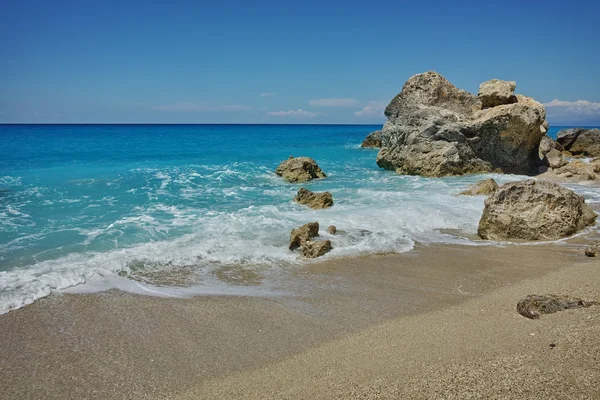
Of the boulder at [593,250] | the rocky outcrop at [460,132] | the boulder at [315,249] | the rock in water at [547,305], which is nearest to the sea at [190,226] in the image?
the boulder at [315,249]

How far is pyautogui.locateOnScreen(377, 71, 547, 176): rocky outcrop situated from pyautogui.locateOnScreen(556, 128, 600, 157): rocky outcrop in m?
10.6

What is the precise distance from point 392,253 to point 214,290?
350 cm

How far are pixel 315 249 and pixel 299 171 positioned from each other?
11438 millimetres

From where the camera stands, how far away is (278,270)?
721 cm

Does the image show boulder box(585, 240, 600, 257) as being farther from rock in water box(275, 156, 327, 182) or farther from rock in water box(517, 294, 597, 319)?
rock in water box(275, 156, 327, 182)

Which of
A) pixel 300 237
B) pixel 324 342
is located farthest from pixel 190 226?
pixel 324 342

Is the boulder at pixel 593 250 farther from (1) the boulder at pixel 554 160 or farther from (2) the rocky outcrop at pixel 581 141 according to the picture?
(2) the rocky outcrop at pixel 581 141

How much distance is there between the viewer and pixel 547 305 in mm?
4906

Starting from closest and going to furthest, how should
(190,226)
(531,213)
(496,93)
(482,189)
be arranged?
(531,213) → (190,226) → (482,189) → (496,93)

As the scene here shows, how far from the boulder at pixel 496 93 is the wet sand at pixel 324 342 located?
15.4m

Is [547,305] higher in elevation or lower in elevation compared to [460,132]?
lower

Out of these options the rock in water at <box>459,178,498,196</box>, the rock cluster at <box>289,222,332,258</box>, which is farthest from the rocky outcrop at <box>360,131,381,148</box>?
the rock cluster at <box>289,222,332,258</box>

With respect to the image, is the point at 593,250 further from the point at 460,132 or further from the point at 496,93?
the point at 496,93

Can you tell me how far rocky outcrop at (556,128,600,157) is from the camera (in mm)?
28125
